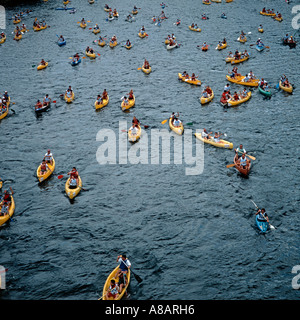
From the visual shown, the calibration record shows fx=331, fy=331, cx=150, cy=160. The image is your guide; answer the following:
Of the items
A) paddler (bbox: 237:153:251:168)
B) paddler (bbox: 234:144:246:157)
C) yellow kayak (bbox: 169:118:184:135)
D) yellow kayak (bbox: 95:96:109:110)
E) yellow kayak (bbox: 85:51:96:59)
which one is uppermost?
yellow kayak (bbox: 85:51:96:59)

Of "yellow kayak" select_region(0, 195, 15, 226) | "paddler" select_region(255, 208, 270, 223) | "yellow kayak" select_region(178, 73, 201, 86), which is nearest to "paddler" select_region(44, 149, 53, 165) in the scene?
"yellow kayak" select_region(0, 195, 15, 226)

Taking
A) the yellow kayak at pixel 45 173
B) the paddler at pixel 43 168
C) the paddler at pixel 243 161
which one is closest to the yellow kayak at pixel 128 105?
the yellow kayak at pixel 45 173

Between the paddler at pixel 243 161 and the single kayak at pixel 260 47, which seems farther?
the single kayak at pixel 260 47

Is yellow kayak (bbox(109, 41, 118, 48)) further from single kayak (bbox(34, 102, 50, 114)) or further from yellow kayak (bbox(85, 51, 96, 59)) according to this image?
single kayak (bbox(34, 102, 50, 114))

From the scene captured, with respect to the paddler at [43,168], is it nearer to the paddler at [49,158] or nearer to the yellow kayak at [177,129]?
the paddler at [49,158]

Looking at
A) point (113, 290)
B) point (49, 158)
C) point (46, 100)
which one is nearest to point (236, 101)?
point (49, 158)

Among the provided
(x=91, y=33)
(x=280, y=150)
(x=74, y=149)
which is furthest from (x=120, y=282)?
(x=91, y=33)

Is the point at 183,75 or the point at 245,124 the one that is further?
the point at 183,75

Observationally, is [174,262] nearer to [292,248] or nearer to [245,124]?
[292,248]
